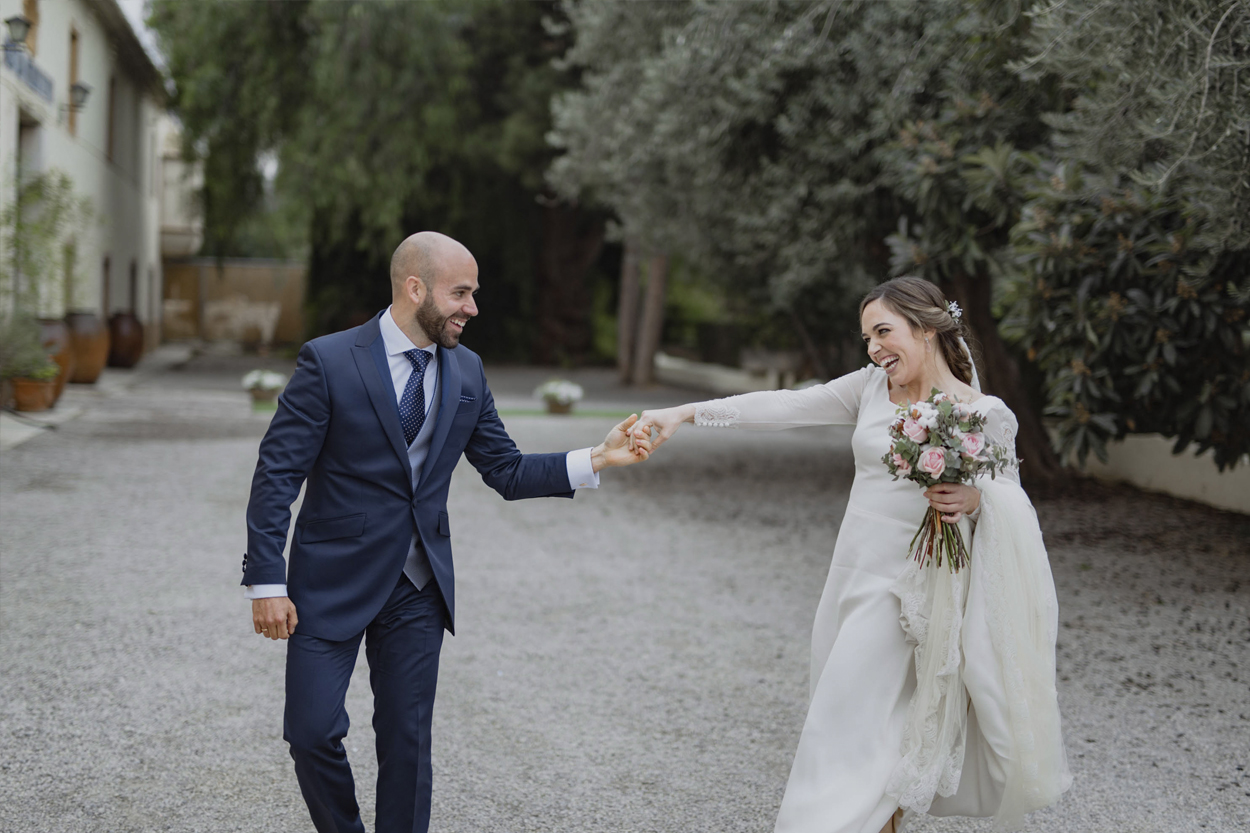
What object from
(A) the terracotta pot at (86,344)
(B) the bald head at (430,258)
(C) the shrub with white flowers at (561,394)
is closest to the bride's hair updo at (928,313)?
(B) the bald head at (430,258)

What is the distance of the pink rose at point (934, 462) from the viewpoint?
3008 millimetres

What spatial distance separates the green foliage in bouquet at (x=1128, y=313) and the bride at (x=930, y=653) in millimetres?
4711

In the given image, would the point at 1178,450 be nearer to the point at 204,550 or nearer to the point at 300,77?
the point at 204,550

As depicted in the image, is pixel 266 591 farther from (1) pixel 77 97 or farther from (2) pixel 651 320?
(2) pixel 651 320

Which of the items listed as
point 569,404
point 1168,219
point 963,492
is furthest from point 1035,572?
point 569,404

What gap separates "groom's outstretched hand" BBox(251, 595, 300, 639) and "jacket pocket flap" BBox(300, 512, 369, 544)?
183mm

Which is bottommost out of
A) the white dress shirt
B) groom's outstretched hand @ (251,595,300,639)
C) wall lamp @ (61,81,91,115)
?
groom's outstretched hand @ (251,595,300,639)

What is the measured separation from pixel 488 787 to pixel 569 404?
15.0 metres

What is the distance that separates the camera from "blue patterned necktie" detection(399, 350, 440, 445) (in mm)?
3178

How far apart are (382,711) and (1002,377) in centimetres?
970

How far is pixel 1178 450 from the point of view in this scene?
8164 millimetres

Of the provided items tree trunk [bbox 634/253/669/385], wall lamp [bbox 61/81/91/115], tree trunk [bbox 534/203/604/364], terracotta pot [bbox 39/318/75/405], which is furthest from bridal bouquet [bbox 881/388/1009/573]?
tree trunk [bbox 534/203/604/364]

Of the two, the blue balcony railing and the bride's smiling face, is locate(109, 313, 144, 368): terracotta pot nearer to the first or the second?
the blue balcony railing

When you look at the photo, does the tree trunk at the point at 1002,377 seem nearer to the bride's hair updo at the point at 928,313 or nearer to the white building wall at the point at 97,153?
the bride's hair updo at the point at 928,313
